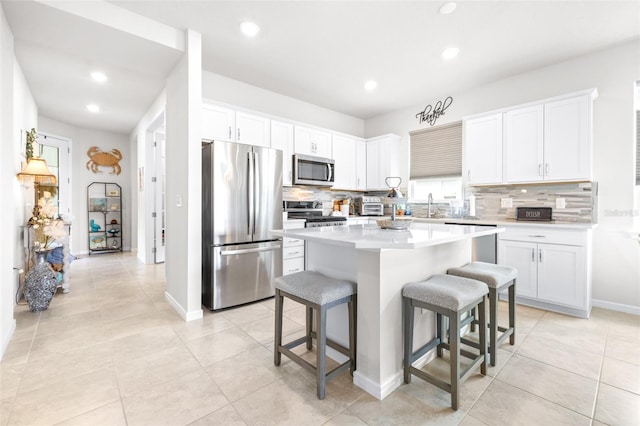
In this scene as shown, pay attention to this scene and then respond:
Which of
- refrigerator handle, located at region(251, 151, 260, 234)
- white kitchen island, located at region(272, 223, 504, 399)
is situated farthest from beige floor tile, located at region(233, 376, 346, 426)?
refrigerator handle, located at region(251, 151, 260, 234)

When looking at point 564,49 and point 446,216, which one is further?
point 446,216

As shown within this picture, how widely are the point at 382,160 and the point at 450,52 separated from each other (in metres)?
2.08

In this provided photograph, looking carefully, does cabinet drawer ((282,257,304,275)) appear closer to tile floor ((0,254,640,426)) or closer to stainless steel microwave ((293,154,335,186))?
tile floor ((0,254,640,426))

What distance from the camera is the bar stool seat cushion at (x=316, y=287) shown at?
1700 millimetres

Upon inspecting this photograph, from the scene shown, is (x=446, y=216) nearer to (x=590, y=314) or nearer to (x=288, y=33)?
(x=590, y=314)

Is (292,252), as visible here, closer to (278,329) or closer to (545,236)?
(278,329)

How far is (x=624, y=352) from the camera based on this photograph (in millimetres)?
2230

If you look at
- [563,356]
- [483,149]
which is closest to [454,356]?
[563,356]

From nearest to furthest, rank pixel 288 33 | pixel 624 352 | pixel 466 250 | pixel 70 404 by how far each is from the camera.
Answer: pixel 70 404 < pixel 624 352 < pixel 466 250 < pixel 288 33

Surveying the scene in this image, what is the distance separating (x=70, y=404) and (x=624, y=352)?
3725mm

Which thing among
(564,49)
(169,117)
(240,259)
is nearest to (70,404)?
(240,259)

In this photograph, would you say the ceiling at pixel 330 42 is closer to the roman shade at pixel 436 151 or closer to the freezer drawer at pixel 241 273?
the roman shade at pixel 436 151

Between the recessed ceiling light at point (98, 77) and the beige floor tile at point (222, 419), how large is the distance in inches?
164

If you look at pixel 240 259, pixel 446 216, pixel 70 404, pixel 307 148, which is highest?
pixel 307 148
